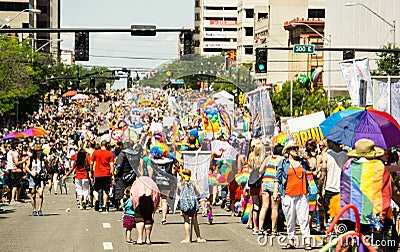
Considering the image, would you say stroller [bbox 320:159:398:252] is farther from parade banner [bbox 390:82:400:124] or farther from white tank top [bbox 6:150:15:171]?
white tank top [bbox 6:150:15:171]

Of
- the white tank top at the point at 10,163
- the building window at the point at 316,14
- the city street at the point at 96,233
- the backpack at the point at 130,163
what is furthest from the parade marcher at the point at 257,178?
the building window at the point at 316,14

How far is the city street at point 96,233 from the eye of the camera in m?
15.1

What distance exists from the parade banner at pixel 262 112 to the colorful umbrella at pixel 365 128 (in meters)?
3.40

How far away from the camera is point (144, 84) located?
52.3 feet

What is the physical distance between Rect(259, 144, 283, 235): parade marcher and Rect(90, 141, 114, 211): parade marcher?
622 centimetres

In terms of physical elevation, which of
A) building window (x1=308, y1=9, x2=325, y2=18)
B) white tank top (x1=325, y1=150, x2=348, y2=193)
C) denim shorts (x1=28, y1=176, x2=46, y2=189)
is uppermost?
building window (x1=308, y1=9, x2=325, y2=18)

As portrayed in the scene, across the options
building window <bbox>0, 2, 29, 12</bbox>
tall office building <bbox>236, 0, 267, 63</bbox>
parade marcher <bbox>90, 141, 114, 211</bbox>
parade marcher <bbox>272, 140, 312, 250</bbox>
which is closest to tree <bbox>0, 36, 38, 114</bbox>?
parade marcher <bbox>90, 141, 114, 211</bbox>

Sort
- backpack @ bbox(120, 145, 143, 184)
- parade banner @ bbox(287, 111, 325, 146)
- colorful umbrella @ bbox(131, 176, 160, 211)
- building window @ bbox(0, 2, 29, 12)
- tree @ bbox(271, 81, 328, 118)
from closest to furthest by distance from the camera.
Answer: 1. colorful umbrella @ bbox(131, 176, 160, 211)
2. backpack @ bbox(120, 145, 143, 184)
3. parade banner @ bbox(287, 111, 325, 146)
4. tree @ bbox(271, 81, 328, 118)
5. building window @ bbox(0, 2, 29, 12)

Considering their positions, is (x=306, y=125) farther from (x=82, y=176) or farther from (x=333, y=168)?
(x=333, y=168)

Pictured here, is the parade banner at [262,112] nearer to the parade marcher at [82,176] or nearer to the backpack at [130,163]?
the backpack at [130,163]

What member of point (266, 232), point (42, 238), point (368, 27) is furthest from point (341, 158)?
point (368, 27)

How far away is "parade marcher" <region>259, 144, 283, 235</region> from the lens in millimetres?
16047

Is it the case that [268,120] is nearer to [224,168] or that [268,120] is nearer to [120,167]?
[224,168]

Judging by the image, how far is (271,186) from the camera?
16156mm
